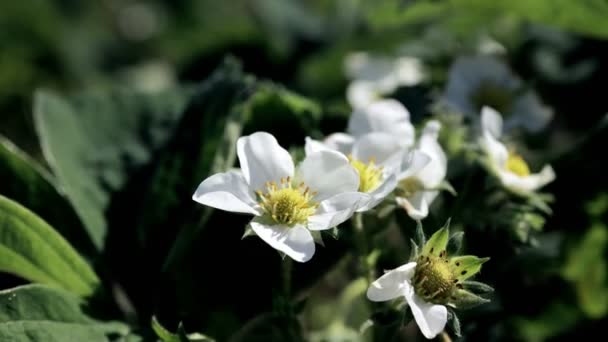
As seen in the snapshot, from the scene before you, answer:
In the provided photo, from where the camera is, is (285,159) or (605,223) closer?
(285,159)

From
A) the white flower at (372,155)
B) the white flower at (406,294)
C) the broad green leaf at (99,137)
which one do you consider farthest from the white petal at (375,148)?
the broad green leaf at (99,137)

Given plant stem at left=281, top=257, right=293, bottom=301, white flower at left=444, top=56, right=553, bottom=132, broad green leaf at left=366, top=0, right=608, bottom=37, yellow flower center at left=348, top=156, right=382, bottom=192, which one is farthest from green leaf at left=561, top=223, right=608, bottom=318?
plant stem at left=281, top=257, right=293, bottom=301

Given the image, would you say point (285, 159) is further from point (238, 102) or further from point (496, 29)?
point (496, 29)

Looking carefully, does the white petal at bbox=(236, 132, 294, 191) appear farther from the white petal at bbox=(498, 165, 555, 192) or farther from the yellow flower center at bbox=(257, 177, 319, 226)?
the white petal at bbox=(498, 165, 555, 192)

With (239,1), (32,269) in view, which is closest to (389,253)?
(32,269)

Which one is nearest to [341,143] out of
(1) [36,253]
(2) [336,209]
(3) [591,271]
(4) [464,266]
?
(2) [336,209]

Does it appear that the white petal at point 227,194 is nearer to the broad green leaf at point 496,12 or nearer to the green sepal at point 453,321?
the green sepal at point 453,321

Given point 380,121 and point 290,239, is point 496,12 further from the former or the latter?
point 290,239
